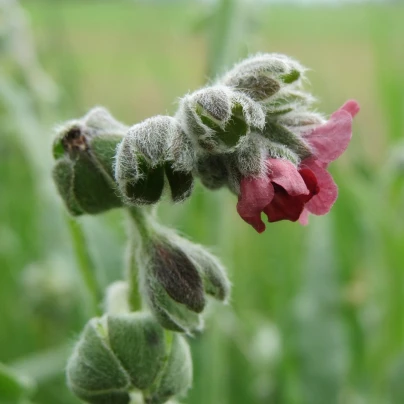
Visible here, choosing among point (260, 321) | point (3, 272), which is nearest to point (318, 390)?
point (260, 321)

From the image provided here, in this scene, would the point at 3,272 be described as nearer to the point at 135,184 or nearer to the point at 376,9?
the point at 135,184

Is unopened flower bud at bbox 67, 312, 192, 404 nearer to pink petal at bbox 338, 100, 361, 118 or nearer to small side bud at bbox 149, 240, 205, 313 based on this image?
small side bud at bbox 149, 240, 205, 313

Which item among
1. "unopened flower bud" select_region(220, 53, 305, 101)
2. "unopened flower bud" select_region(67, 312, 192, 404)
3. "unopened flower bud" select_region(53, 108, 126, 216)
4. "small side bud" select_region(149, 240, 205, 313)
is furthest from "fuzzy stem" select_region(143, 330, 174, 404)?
"unopened flower bud" select_region(220, 53, 305, 101)

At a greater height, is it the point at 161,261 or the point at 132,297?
the point at 161,261

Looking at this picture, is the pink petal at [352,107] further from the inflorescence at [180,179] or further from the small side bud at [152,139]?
the small side bud at [152,139]

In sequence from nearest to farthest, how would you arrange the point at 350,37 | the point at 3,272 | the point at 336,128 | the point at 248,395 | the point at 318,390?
the point at 336,128 → the point at 318,390 → the point at 248,395 → the point at 3,272 → the point at 350,37

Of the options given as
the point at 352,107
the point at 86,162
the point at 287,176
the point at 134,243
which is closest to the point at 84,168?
the point at 86,162
